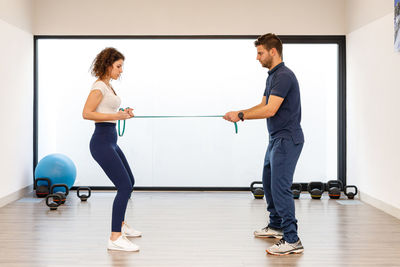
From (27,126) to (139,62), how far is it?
1.66 metres

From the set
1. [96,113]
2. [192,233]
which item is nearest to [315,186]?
[192,233]

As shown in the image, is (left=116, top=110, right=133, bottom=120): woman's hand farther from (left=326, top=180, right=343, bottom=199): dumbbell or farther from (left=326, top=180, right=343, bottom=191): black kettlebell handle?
(left=326, top=180, right=343, bottom=191): black kettlebell handle

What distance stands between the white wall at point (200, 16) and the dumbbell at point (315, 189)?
1.96 metres

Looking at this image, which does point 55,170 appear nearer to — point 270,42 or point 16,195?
point 16,195

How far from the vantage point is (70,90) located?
6785mm

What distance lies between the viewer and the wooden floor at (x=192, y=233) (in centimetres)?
348

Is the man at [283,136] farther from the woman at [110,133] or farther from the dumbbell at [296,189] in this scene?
the dumbbell at [296,189]

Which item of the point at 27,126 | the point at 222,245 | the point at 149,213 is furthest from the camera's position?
the point at 27,126

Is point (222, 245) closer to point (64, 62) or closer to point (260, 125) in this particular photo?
point (260, 125)

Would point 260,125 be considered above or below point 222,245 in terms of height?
above

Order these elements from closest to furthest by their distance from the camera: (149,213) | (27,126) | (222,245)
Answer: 1. (222,245)
2. (149,213)
3. (27,126)

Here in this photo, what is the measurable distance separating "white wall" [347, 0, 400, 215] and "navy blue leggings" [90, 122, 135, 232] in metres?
2.80

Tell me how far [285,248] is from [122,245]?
116 centimetres

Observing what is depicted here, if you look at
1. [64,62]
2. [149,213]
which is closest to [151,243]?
[149,213]
